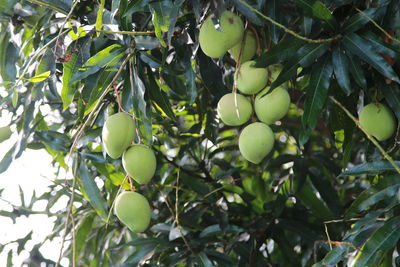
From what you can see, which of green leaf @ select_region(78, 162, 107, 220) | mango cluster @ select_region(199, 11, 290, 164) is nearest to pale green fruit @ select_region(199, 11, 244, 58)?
mango cluster @ select_region(199, 11, 290, 164)

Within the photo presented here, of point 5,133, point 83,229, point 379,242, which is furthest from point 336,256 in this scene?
point 83,229

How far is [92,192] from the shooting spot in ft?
4.66

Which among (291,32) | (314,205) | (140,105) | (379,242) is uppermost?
(291,32)

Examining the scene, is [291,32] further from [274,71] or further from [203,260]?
[203,260]

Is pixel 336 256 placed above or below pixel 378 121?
below

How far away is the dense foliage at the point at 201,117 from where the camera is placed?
3.62ft

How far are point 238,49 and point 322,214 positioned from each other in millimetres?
650

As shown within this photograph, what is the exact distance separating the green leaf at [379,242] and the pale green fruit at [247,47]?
38cm

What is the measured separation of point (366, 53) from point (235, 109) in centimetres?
24

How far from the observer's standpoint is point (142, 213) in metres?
1.16

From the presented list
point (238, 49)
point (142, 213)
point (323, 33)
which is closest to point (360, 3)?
point (323, 33)

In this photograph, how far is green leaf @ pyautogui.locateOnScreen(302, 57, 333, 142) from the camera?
43.4 inches

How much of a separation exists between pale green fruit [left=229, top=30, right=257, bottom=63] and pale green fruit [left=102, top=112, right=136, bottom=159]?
23 centimetres

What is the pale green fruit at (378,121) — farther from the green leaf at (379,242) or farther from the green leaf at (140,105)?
the green leaf at (140,105)
